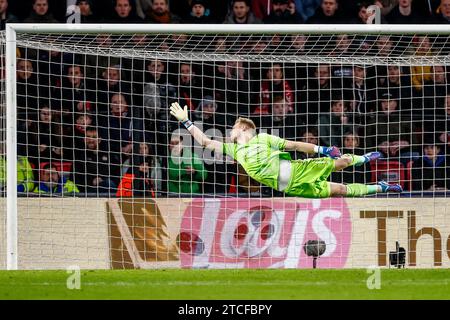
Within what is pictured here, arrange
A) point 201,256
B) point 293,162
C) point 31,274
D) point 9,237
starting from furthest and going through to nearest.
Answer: point 201,256, point 293,162, point 9,237, point 31,274

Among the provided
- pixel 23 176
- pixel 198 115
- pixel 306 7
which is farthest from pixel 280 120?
pixel 23 176

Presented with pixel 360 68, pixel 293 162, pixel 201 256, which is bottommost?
pixel 201 256

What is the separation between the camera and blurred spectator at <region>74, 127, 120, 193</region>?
1742cm

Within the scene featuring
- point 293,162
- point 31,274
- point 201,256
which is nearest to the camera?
point 31,274

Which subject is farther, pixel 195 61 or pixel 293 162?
pixel 195 61

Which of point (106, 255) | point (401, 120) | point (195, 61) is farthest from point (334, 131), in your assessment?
point (106, 255)

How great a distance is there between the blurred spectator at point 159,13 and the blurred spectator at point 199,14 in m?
0.28

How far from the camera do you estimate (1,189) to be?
1672 cm

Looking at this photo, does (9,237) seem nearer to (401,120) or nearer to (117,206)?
(117,206)

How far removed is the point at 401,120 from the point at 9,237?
19.5 ft

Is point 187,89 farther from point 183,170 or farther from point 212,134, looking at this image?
point 183,170

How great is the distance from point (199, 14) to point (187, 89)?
6.04 ft

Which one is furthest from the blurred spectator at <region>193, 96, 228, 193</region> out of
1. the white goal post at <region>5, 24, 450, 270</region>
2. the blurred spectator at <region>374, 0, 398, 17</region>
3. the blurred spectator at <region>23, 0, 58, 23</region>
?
the blurred spectator at <region>374, 0, 398, 17</region>

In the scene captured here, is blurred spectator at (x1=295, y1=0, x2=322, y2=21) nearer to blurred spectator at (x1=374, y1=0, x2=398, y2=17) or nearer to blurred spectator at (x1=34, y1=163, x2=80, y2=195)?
blurred spectator at (x1=374, y1=0, x2=398, y2=17)
